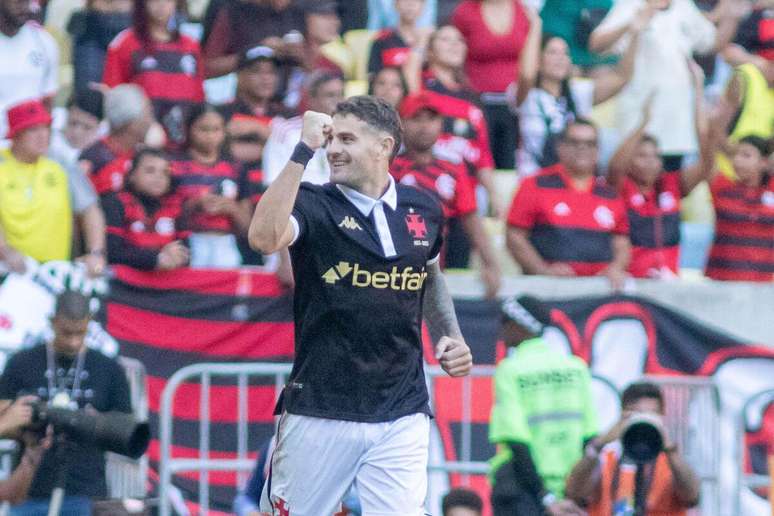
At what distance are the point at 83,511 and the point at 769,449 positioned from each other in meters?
4.48

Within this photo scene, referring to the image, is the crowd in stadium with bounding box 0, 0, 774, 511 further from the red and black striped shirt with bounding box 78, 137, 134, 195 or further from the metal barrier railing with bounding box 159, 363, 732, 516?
the metal barrier railing with bounding box 159, 363, 732, 516

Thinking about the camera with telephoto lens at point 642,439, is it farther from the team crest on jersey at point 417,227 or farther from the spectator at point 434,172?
the spectator at point 434,172

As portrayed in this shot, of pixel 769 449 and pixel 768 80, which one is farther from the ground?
pixel 768 80

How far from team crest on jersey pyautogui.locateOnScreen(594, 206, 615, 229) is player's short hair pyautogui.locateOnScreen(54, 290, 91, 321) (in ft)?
13.6

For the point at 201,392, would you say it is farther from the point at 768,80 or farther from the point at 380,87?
the point at 768,80

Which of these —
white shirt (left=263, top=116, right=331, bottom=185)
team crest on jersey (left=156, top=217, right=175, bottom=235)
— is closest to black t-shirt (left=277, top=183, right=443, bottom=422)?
team crest on jersey (left=156, top=217, right=175, bottom=235)

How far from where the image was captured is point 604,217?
12242 millimetres

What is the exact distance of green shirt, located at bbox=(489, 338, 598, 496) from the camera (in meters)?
9.43

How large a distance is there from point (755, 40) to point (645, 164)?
2.24 m

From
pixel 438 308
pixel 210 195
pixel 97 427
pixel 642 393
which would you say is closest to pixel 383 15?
pixel 210 195

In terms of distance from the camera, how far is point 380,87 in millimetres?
12391

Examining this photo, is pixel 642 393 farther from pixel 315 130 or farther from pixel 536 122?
pixel 536 122

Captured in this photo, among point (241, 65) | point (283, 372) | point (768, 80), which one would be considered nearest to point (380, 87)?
point (241, 65)

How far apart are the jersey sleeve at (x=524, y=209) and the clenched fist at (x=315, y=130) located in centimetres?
530
